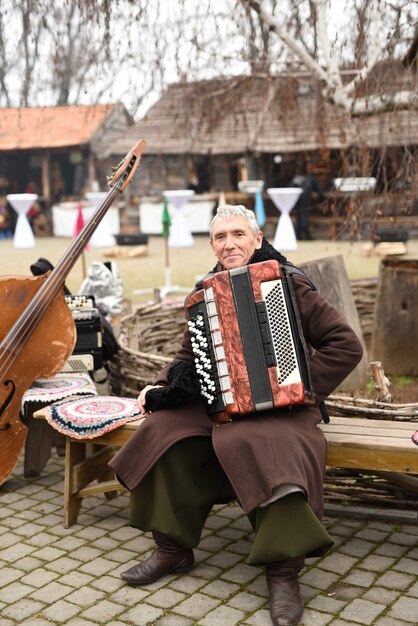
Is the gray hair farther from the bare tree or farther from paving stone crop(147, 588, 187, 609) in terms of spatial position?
the bare tree

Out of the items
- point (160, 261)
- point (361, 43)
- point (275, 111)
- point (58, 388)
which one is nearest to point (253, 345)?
point (58, 388)

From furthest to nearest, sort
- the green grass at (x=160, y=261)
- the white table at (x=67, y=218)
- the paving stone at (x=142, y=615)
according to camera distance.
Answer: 1. the white table at (x=67, y=218)
2. the green grass at (x=160, y=261)
3. the paving stone at (x=142, y=615)

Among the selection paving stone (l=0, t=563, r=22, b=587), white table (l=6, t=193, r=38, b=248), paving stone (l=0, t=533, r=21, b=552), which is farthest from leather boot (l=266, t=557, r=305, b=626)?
white table (l=6, t=193, r=38, b=248)

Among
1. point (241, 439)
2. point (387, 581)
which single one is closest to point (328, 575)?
point (387, 581)

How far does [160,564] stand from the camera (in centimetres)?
377

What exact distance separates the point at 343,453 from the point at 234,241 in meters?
1.03

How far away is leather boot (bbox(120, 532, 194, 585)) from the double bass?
43.9 inches

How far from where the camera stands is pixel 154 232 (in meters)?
25.9

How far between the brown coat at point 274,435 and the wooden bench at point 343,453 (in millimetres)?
199

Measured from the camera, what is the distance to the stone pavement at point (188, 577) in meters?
3.45

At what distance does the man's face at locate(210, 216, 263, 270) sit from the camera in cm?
382

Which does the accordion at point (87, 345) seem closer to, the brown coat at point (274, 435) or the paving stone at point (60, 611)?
the brown coat at point (274, 435)

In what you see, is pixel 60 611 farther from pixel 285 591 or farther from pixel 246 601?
pixel 285 591

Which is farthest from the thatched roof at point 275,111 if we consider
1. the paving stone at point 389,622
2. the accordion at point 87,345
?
the paving stone at point 389,622
